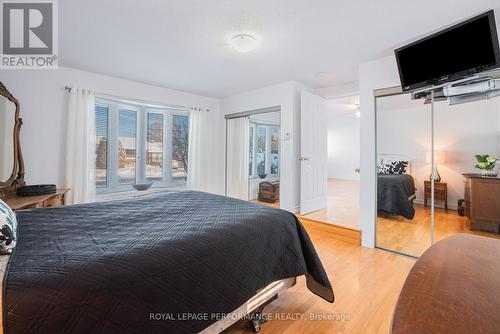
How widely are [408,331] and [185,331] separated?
2.99 feet

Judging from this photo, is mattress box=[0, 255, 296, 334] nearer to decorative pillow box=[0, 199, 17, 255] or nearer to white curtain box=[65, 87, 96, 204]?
decorative pillow box=[0, 199, 17, 255]

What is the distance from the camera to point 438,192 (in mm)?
2514

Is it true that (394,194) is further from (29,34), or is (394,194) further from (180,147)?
(29,34)

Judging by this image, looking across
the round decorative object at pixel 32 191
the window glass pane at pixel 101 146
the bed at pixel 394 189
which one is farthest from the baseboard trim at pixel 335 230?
the round decorative object at pixel 32 191

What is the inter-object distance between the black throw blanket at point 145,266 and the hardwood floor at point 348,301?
18cm

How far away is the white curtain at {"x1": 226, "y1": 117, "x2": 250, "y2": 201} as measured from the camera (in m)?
4.77

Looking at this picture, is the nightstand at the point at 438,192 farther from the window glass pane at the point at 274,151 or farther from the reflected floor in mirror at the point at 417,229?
the window glass pane at the point at 274,151

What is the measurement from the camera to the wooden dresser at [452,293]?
462 millimetres

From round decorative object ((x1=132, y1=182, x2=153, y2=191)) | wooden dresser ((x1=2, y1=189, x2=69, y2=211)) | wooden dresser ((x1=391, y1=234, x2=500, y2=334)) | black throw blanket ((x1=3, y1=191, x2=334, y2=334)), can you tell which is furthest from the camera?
round decorative object ((x1=132, y1=182, x2=153, y2=191))

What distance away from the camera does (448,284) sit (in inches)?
23.8

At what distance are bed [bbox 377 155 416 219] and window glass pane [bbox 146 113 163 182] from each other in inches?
140

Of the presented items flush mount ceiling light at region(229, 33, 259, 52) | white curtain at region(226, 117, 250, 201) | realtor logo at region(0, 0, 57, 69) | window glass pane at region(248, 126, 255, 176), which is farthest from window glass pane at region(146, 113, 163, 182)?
flush mount ceiling light at region(229, 33, 259, 52)

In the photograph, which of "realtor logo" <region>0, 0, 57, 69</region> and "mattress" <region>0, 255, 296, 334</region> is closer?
"mattress" <region>0, 255, 296, 334</region>

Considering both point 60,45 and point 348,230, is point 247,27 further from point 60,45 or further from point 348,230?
point 348,230
